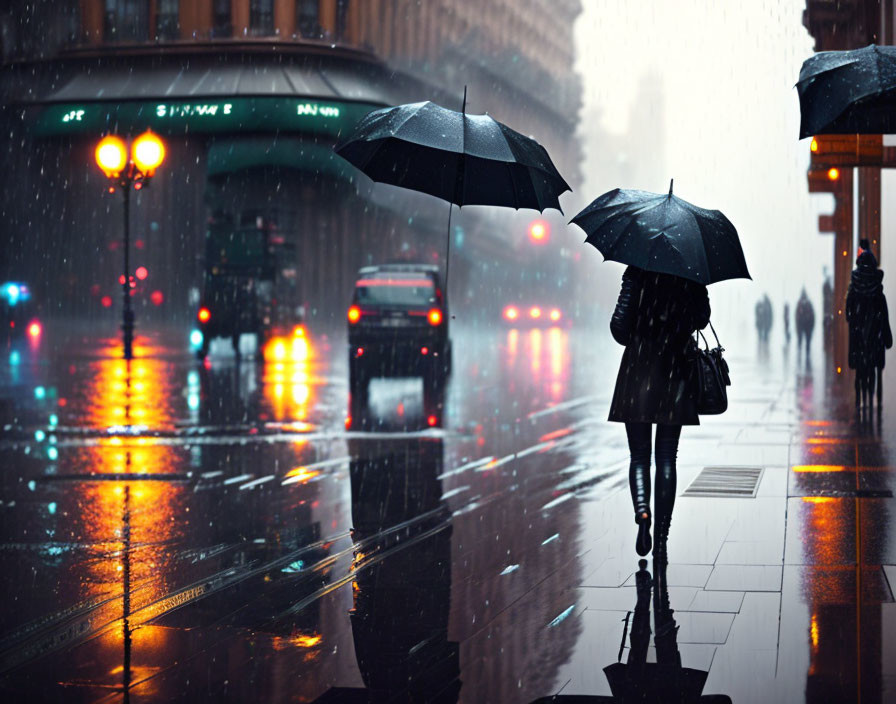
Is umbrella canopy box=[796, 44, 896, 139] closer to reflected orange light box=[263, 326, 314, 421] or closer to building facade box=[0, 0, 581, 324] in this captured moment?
reflected orange light box=[263, 326, 314, 421]

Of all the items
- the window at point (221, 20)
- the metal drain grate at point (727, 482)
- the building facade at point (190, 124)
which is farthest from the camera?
the window at point (221, 20)

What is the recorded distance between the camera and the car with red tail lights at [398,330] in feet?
73.8

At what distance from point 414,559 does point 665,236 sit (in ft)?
7.60

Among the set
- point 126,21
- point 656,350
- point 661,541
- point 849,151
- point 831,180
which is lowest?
point 661,541

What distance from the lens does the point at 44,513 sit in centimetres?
958

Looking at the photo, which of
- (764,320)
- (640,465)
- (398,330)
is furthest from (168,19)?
(640,465)

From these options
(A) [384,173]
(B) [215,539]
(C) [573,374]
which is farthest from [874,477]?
(C) [573,374]

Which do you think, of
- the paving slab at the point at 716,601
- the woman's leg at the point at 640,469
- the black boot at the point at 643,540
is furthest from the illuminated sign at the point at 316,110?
the paving slab at the point at 716,601

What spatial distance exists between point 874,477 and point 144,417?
30.9 ft

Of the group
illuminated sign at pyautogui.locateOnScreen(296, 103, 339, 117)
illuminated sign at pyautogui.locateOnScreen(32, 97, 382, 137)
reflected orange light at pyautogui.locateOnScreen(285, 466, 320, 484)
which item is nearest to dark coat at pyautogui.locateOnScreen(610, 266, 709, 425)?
reflected orange light at pyautogui.locateOnScreen(285, 466, 320, 484)

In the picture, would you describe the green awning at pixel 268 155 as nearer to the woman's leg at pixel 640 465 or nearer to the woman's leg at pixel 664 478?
the woman's leg at pixel 640 465

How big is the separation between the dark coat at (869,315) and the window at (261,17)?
39767 mm

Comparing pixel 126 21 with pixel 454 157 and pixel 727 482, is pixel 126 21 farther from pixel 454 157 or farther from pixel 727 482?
pixel 454 157

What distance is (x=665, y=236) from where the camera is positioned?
7.21 metres
